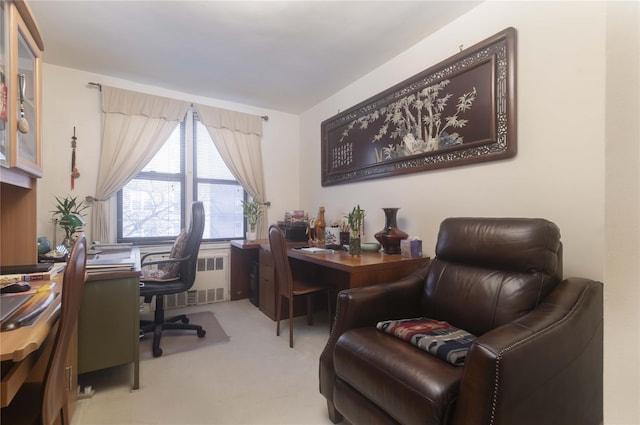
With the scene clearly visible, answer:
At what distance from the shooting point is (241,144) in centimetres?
364

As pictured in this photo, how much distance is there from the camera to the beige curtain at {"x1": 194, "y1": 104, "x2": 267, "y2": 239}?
3465mm

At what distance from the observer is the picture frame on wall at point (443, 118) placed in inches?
70.5

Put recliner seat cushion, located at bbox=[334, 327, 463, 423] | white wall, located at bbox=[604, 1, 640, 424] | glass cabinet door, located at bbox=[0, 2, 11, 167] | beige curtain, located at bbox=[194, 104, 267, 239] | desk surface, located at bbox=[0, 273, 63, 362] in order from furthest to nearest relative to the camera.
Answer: beige curtain, located at bbox=[194, 104, 267, 239] → glass cabinet door, located at bbox=[0, 2, 11, 167] → recliner seat cushion, located at bbox=[334, 327, 463, 423] → desk surface, located at bbox=[0, 273, 63, 362] → white wall, located at bbox=[604, 1, 640, 424]

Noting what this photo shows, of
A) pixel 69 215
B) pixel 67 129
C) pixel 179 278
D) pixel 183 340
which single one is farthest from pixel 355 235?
pixel 67 129

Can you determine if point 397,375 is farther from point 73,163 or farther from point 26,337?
point 73,163

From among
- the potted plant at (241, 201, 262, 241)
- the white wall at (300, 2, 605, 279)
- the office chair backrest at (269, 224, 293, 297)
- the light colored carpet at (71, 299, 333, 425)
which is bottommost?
the light colored carpet at (71, 299, 333, 425)

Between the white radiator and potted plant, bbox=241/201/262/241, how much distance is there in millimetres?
371

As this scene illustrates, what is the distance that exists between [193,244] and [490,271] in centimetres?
220

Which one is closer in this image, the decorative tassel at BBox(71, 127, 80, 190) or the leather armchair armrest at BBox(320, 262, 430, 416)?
the leather armchair armrest at BBox(320, 262, 430, 416)

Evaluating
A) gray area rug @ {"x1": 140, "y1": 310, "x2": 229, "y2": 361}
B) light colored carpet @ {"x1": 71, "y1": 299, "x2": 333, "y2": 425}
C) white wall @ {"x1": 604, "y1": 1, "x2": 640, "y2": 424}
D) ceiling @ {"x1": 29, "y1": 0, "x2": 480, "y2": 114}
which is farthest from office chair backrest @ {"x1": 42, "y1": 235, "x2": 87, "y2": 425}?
ceiling @ {"x1": 29, "y1": 0, "x2": 480, "y2": 114}

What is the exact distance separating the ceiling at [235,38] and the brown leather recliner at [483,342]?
1.59m

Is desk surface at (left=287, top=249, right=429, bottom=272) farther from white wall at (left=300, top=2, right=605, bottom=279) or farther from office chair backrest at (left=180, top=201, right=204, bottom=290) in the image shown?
office chair backrest at (left=180, top=201, right=204, bottom=290)

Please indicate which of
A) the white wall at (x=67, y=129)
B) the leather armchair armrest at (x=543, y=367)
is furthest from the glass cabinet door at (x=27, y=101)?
the leather armchair armrest at (x=543, y=367)

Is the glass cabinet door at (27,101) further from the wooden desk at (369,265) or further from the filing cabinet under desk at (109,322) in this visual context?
the wooden desk at (369,265)
